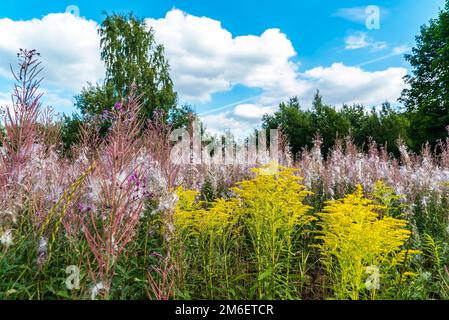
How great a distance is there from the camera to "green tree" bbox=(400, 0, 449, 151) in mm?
26344

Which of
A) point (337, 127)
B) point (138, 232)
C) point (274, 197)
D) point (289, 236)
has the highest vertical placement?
point (337, 127)

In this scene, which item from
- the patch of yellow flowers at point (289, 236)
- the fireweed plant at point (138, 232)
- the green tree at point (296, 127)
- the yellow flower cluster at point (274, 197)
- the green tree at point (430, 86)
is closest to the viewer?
the fireweed plant at point (138, 232)

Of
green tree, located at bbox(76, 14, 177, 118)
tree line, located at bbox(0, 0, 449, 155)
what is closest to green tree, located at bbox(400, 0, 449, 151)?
tree line, located at bbox(0, 0, 449, 155)

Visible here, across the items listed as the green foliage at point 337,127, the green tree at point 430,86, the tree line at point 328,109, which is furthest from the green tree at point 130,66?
the green tree at point 430,86

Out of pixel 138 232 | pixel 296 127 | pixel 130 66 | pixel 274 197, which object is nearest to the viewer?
pixel 138 232

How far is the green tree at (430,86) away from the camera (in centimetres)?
2634

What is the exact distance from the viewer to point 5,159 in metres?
2.76

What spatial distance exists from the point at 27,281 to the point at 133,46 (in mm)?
30737

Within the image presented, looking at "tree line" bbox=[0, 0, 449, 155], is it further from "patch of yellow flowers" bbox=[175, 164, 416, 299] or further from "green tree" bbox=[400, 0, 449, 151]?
"patch of yellow flowers" bbox=[175, 164, 416, 299]

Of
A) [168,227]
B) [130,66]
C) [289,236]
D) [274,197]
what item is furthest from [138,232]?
[130,66]

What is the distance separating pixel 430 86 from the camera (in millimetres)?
30281

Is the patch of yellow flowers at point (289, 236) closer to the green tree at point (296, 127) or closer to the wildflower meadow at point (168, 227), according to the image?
the wildflower meadow at point (168, 227)

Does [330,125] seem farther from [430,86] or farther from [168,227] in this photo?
[168,227]
